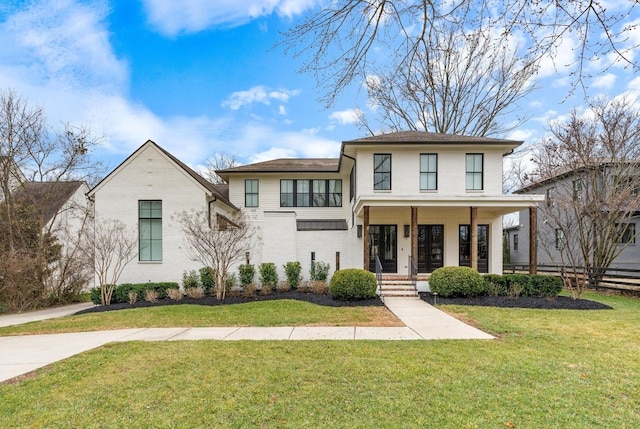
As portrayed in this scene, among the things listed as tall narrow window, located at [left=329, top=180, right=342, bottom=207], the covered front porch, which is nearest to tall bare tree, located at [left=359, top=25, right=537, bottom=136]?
tall narrow window, located at [left=329, top=180, right=342, bottom=207]

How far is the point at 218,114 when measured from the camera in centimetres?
1778

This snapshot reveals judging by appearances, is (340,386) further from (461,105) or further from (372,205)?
(461,105)

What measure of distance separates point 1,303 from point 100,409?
1405 centimetres

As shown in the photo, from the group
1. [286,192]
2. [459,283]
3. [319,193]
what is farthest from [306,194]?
[459,283]

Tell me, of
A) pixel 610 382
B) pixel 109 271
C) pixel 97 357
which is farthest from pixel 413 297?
pixel 109 271

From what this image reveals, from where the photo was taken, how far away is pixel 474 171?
48.7ft

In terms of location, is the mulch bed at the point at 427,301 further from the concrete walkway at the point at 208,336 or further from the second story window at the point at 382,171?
the second story window at the point at 382,171

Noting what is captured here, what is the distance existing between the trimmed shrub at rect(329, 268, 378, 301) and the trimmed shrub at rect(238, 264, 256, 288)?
3980 mm

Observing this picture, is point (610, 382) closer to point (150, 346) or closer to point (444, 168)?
point (150, 346)

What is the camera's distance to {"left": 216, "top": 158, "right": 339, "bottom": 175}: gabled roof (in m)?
18.0

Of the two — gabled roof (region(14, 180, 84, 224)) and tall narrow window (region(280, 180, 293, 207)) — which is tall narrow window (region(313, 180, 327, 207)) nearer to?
tall narrow window (region(280, 180, 293, 207))

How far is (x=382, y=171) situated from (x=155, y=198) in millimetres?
A: 10052

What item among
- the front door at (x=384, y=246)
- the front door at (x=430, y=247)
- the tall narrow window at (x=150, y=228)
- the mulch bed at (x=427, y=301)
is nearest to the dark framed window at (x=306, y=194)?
the front door at (x=384, y=246)

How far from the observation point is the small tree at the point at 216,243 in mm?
12766
